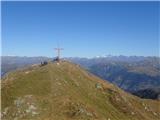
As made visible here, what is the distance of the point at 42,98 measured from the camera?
10456 cm

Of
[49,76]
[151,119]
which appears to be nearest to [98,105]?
[49,76]

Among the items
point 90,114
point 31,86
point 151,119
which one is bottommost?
point 151,119

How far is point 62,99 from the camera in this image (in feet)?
353

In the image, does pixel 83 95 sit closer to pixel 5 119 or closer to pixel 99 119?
pixel 99 119

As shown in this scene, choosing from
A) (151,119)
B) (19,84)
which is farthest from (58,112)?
(151,119)

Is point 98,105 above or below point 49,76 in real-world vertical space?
below

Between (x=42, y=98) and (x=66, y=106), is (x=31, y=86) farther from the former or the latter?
(x=66, y=106)

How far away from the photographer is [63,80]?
121375 millimetres

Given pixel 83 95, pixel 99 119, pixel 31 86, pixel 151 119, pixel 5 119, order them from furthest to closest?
1. pixel 151 119
2. pixel 83 95
3. pixel 31 86
4. pixel 99 119
5. pixel 5 119

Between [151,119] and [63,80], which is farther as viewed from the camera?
[151,119]

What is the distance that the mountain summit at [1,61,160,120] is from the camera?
99.0m

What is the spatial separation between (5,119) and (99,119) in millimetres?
30261

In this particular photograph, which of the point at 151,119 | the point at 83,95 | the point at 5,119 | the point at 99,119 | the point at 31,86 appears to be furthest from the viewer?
the point at 151,119

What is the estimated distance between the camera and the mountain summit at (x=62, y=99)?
325 feet
